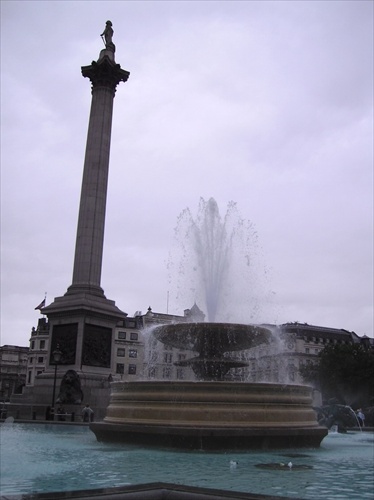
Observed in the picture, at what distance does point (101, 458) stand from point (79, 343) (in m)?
21.0

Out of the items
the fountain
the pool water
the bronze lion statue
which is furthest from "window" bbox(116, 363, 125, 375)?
the pool water

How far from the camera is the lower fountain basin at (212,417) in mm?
10164

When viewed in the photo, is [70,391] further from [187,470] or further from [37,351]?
[37,351]

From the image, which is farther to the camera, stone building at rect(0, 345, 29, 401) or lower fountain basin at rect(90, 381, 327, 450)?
stone building at rect(0, 345, 29, 401)

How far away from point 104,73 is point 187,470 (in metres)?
35.7

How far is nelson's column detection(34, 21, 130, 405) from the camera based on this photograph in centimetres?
2912

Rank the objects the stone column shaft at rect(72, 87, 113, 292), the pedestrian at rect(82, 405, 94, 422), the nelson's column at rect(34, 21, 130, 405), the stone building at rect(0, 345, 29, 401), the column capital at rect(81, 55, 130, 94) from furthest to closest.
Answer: the stone building at rect(0, 345, 29, 401) < the column capital at rect(81, 55, 130, 94) < the stone column shaft at rect(72, 87, 113, 292) < the nelson's column at rect(34, 21, 130, 405) < the pedestrian at rect(82, 405, 94, 422)

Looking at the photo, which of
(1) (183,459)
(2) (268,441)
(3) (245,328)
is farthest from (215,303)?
(1) (183,459)

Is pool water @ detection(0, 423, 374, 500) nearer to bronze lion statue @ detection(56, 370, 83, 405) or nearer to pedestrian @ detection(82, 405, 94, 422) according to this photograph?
pedestrian @ detection(82, 405, 94, 422)

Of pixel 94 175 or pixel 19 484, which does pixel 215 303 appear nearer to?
pixel 19 484

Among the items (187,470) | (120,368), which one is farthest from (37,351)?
(187,470)

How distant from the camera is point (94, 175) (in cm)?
3569

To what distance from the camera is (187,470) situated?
24.3ft

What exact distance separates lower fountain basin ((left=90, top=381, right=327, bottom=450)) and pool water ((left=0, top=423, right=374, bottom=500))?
0.31 metres
